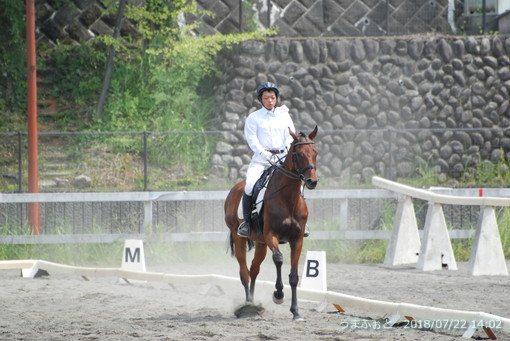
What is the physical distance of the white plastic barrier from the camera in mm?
15430

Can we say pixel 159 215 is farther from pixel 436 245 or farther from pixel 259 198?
pixel 259 198

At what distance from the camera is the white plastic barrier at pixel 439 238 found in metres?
15.4

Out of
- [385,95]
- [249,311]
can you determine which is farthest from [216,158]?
[249,311]

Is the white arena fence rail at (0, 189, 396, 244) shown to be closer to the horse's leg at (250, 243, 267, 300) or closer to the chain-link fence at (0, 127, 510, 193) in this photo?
the chain-link fence at (0, 127, 510, 193)

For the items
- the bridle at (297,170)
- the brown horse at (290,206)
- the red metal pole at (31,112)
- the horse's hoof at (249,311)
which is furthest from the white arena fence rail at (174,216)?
the bridle at (297,170)

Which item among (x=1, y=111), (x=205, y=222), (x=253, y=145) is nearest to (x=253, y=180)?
(x=253, y=145)

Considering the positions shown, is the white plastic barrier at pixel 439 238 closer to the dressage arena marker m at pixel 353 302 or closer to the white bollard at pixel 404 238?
the white bollard at pixel 404 238

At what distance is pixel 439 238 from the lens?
634 inches

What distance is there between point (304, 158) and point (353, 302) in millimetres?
1730

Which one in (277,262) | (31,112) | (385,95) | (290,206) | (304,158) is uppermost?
(385,95)

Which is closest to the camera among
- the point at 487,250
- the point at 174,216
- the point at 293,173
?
the point at 293,173

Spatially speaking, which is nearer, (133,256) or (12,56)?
(133,256)

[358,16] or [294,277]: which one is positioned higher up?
[358,16]

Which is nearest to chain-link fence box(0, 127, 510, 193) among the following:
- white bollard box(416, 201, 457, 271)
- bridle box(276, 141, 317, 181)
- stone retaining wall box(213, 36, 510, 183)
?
stone retaining wall box(213, 36, 510, 183)
